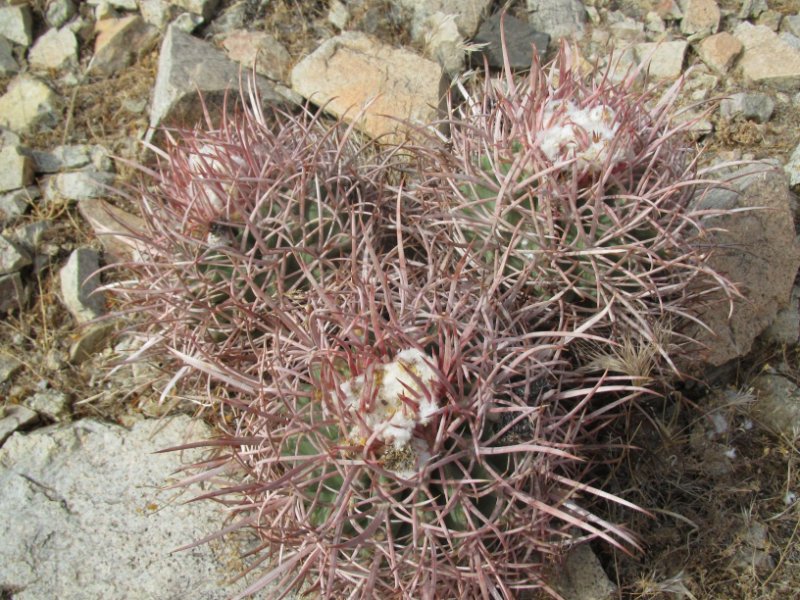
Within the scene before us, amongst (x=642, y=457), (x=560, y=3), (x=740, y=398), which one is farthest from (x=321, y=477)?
(x=560, y=3)

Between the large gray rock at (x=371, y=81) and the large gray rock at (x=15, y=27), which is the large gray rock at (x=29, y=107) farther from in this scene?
the large gray rock at (x=371, y=81)

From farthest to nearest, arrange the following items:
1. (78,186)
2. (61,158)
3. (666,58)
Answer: (666,58) → (61,158) → (78,186)

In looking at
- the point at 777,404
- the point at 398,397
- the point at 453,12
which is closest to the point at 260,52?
the point at 453,12

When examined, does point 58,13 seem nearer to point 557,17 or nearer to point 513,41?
point 513,41

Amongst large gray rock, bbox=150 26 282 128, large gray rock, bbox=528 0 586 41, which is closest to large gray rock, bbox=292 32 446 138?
large gray rock, bbox=150 26 282 128

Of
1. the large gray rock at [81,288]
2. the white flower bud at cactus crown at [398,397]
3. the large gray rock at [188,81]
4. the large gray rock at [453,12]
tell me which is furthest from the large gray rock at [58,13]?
the white flower bud at cactus crown at [398,397]

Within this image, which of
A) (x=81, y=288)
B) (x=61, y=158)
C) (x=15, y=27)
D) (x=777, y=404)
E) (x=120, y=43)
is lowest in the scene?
(x=777, y=404)
